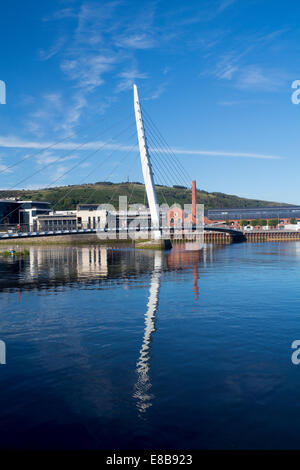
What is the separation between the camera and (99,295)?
85.4 ft

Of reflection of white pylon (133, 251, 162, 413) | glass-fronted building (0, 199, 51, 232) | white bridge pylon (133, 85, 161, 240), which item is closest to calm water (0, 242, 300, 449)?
reflection of white pylon (133, 251, 162, 413)

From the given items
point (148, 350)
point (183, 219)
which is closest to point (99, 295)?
point (148, 350)

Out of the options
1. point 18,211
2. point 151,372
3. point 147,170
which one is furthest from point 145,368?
point 18,211

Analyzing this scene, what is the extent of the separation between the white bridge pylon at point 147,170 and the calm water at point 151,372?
131 ft

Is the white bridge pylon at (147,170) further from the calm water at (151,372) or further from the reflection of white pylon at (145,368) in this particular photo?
the reflection of white pylon at (145,368)

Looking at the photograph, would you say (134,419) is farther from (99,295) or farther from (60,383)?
(99,295)

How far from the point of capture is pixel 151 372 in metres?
11.7

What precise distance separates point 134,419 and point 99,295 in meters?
17.4

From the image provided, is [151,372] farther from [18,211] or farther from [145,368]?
[18,211]

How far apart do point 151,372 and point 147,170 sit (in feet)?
178

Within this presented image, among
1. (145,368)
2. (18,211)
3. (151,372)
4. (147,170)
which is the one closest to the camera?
(151,372)

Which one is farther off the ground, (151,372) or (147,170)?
(147,170)

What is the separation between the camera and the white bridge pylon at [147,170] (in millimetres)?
63375

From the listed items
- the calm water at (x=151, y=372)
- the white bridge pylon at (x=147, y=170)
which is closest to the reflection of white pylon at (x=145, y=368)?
the calm water at (x=151, y=372)
